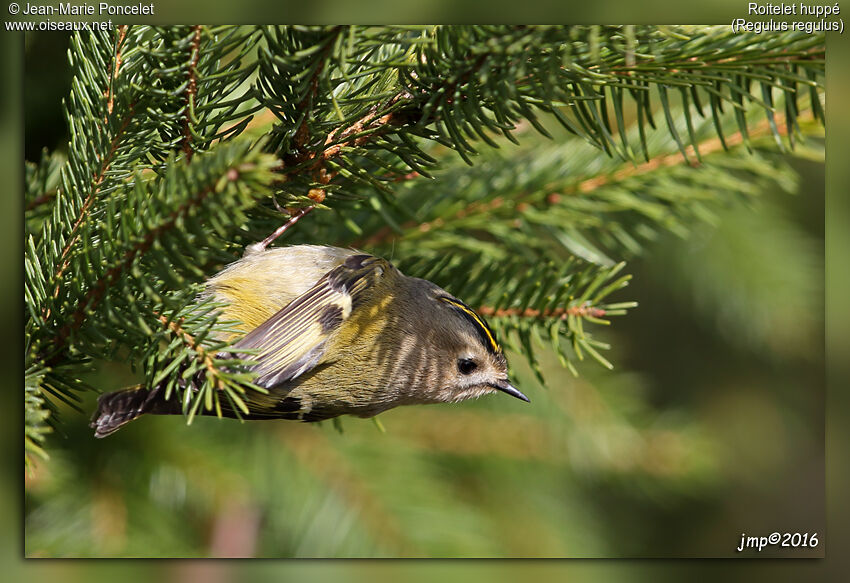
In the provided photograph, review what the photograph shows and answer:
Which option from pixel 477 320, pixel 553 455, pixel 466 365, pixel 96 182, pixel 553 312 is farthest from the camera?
pixel 553 455

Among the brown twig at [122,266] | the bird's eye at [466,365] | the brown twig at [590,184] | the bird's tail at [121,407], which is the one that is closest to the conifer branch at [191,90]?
the brown twig at [122,266]

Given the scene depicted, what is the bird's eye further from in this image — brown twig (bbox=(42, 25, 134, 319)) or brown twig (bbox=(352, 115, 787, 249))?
brown twig (bbox=(42, 25, 134, 319))

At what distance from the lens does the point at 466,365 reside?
1.14m

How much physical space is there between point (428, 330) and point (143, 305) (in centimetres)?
50

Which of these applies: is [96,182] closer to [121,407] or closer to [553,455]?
[121,407]

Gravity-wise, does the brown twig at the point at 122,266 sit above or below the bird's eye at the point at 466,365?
above

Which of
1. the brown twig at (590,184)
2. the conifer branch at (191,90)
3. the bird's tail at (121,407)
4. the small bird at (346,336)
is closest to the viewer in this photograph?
the conifer branch at (191,90)

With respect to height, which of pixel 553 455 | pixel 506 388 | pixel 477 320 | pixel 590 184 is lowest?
pixel 553 455

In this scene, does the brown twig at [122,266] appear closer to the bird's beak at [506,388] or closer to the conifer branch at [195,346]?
the conifer branch at [195,346]

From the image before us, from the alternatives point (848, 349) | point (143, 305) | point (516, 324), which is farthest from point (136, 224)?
point (848, 349)

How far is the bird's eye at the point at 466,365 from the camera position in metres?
1.14

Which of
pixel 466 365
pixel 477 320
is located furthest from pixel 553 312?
pixel 466 365

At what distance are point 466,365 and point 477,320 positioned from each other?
0.13 m

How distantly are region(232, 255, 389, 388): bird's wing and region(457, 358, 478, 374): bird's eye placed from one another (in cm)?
18
